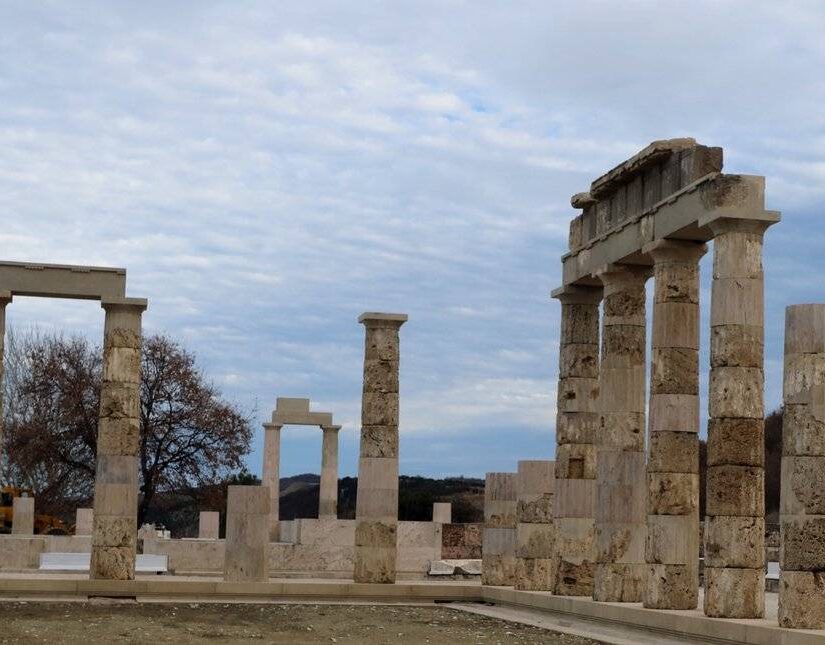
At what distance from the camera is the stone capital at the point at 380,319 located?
27.0 metres

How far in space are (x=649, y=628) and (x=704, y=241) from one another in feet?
16.7

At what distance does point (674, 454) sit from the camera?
20016 mm

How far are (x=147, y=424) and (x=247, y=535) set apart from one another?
870 inches

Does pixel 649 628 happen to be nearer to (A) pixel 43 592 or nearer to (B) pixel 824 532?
(B) pixel 824 532

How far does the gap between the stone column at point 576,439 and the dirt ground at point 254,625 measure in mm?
1812

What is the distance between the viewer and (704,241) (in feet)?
67.3

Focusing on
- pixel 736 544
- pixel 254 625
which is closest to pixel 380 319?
pixel 254 625

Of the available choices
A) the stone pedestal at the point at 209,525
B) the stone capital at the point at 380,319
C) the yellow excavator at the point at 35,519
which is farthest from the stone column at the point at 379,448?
the yellow excavator at the point at 35,519

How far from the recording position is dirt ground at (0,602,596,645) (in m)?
18.6

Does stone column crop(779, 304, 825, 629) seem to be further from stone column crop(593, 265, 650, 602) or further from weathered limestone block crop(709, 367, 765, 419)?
stone column crop(593, 265, 650, 602)

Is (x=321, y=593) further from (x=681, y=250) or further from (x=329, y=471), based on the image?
(x=329, y=471)

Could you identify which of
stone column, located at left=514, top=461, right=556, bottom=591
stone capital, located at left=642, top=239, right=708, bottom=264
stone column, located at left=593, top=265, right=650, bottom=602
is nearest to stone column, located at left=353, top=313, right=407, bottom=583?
stone column, located at left=514, top=461, right=556, bottom=591

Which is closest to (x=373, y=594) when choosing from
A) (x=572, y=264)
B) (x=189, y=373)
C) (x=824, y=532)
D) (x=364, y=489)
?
(x=364, y=489)

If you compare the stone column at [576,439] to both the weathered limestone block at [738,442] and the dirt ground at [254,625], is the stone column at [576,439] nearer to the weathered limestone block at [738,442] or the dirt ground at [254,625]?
the dirt ground at [254,625]
